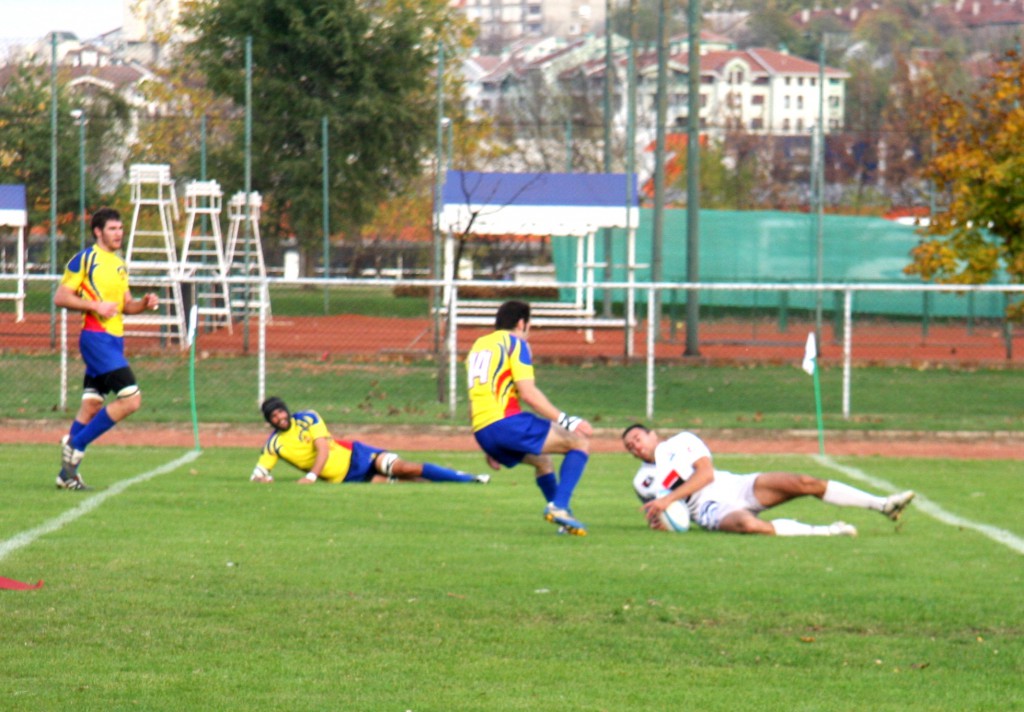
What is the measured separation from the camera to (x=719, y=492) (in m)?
10.1

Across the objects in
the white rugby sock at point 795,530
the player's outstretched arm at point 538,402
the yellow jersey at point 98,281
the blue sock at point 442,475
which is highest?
the yellow jersey at point 98,281

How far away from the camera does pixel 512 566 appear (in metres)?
8.52

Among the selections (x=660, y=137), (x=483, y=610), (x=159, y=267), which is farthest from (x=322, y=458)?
(x=159, y=267)

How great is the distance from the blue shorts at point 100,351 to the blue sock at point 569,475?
147 inches

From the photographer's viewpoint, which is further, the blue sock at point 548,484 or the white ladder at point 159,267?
the white ladder at point 159,267

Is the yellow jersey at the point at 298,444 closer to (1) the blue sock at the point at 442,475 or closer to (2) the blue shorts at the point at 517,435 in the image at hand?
(1) the blue sock at the point at 442,475

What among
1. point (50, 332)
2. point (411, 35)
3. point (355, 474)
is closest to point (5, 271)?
point (50, 332)

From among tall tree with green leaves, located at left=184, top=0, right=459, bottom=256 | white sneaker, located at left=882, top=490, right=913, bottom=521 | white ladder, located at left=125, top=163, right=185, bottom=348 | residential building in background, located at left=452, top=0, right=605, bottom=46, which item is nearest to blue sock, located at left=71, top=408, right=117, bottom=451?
white sneaker, located at left=882, top=490, right=913, bottom=521

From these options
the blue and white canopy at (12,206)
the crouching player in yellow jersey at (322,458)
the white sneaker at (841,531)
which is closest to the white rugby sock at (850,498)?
the white sneaker at (841,531)

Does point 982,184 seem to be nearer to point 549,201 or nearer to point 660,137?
point 660,137

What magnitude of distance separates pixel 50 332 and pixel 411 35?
48.6ft

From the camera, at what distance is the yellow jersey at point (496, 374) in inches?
385

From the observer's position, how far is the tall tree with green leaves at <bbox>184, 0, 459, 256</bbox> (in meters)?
33.4

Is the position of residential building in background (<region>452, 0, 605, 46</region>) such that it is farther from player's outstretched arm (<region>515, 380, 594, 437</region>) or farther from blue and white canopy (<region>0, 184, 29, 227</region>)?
player's outstretched arm (<region>515, 380, 594, 437</region>)
